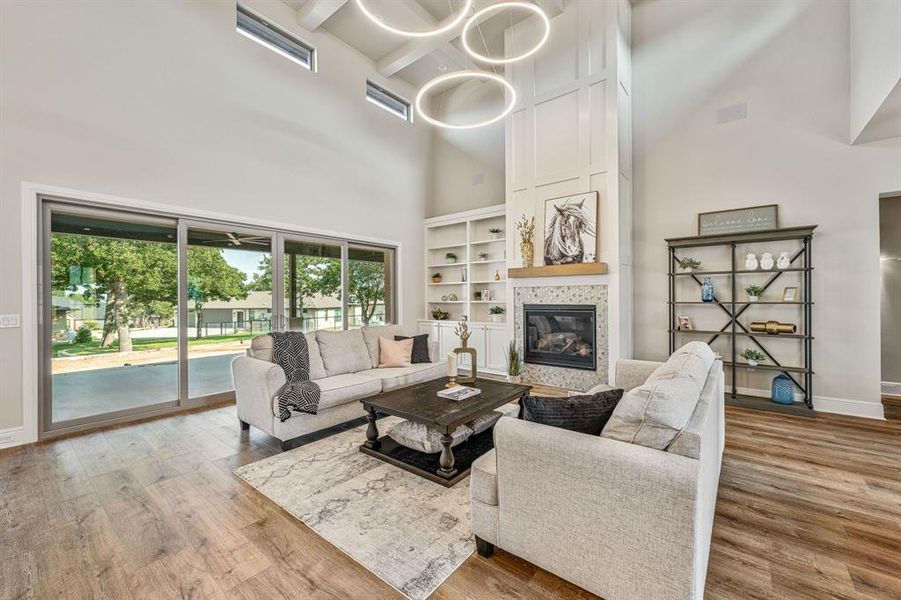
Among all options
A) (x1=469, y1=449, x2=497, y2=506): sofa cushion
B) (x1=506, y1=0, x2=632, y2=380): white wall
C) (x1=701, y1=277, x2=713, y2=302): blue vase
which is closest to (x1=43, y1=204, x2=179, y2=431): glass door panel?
(x1=469, y1=449, x2=497, y2=506): sofa cushion

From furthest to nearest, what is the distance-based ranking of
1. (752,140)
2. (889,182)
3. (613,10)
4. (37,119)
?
(613,10)
(752,140)
(889,182)
(37,119)

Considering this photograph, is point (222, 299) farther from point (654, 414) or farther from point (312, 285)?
point (654, 414)

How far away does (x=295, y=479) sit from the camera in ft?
8.54

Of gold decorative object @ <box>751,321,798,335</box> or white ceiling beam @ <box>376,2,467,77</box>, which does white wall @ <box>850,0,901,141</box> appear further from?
white ceiling beam @ <box>376,2,467,77</box>

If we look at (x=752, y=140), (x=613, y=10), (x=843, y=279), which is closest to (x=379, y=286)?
(x=613, y=10)

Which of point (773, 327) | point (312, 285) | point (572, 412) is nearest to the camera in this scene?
point (572, 412)

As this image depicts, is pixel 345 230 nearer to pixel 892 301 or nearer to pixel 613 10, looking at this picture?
pixel 613 10

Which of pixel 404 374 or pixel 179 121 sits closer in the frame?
pixel 404 374

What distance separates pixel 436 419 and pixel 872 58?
16.0 feet

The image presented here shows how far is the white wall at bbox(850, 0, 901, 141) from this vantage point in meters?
2.81

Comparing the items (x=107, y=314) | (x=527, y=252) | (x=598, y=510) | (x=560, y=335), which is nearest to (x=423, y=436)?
(x=598, y=510)

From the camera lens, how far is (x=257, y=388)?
323 cm

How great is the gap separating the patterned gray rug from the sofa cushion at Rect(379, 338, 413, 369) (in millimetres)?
1359

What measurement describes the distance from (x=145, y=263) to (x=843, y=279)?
7.56 metres
